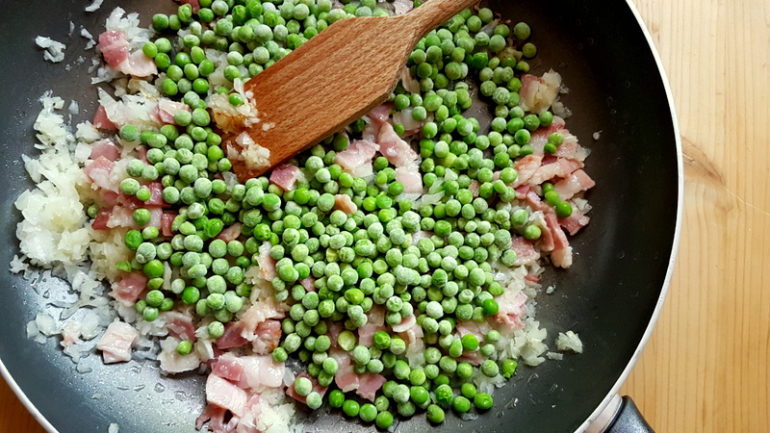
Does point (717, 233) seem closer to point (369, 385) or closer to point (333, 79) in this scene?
point (369, 385)

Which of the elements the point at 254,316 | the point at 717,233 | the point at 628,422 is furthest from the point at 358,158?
the point at 717,233

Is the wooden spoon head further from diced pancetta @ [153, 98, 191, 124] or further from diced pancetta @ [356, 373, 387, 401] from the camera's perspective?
diced pancetta @ [356, 373, 387, 401]

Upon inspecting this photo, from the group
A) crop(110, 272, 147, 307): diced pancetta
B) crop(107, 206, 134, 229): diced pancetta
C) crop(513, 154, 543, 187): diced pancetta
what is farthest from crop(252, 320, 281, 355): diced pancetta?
crop(513, 154, 543, 187): diced pancetta

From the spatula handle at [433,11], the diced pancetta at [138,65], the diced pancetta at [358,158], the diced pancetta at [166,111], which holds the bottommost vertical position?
the diced pancetta at [358,158]

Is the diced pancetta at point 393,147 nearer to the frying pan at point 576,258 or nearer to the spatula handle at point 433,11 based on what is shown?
the spatula handle at point 433,11

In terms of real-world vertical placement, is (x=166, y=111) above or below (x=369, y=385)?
above

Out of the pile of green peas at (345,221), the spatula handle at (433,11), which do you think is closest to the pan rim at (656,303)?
the pile of green peas at (345,221)

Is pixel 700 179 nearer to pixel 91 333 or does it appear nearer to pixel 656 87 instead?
pixel 656 87
